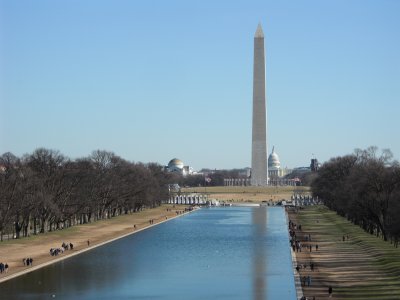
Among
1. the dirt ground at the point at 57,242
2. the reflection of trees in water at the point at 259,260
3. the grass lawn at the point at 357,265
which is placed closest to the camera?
the grass lawn at the point at 357,265

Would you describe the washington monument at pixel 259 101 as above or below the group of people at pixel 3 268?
above

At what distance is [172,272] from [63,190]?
34512 millimetres

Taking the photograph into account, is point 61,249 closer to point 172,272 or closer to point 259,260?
point 172,272

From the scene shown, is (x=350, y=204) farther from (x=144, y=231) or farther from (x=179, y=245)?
(x=144, y=231)

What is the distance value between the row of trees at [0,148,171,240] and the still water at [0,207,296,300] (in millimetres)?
7615

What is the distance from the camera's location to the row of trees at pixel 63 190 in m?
60.7

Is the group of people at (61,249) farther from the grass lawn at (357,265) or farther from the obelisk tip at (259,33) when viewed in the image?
the obelisk tip at (259,33)

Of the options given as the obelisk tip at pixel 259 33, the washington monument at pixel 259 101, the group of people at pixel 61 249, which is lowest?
the group of people at pixel 61 249

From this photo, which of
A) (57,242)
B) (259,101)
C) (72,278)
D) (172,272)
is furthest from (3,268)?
(259,101)

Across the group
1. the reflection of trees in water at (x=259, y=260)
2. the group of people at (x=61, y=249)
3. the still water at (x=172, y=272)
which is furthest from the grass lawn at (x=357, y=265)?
the group of people at (x=61, y=249)

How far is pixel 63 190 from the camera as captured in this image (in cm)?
7381

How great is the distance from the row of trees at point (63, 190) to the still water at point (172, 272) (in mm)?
7615

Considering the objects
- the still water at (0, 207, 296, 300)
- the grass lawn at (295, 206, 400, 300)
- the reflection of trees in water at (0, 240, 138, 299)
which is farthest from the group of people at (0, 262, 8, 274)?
the grass lawn at (295, 206, 400, 300)

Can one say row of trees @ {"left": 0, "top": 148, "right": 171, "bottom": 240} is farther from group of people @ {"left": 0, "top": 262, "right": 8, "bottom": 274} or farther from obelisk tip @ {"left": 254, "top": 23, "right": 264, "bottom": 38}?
obelisk tip @ {"left": 254, "top": 23, "right": 264, "bottom": 38}
